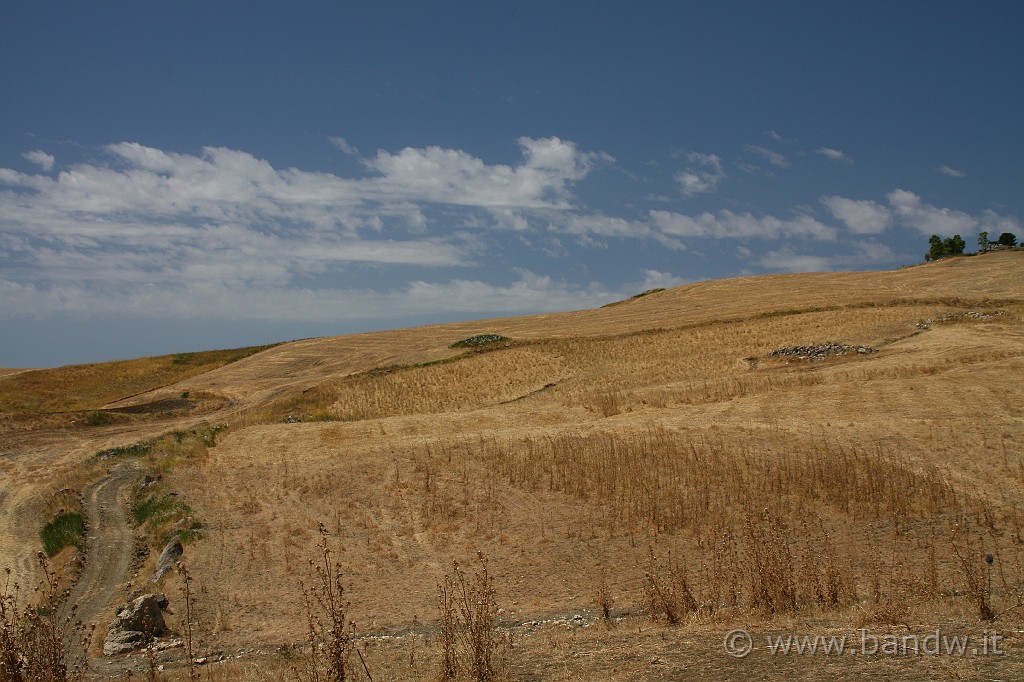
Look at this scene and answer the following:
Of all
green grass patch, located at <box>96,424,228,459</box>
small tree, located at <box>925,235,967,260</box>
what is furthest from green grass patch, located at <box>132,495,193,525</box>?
small tree, located at <box>925,235,967,260</box>

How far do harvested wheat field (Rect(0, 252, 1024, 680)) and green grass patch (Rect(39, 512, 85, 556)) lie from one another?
1.43ft

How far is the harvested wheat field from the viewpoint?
9586 mm

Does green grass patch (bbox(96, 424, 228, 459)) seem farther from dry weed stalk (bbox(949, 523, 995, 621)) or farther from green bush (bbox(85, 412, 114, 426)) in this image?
dry weed stalk (bbox(949, 523, 995, 621))

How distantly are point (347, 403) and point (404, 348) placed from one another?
22.9 metres

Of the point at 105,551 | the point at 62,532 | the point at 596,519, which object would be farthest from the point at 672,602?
the point at 62,532

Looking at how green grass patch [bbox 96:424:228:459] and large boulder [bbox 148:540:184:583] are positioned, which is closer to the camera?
large boulder [bbox 148:540:184:583]

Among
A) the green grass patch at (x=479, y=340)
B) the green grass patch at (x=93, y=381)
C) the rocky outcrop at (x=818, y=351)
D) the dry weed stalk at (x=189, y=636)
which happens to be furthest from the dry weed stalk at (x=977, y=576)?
the green grass patch at (x=93, y=381)

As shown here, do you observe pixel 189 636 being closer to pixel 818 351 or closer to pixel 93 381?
pixel 818 351

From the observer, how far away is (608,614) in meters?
11.9

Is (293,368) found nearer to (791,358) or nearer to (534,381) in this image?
(534,381)

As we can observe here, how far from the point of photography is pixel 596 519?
17875 millimetres

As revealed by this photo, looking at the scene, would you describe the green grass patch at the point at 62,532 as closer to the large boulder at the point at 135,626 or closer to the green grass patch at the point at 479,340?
the large boulder at the point at 135,626

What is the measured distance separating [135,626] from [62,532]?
9882 mm

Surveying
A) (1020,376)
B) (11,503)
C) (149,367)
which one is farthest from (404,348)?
(1020,376)
